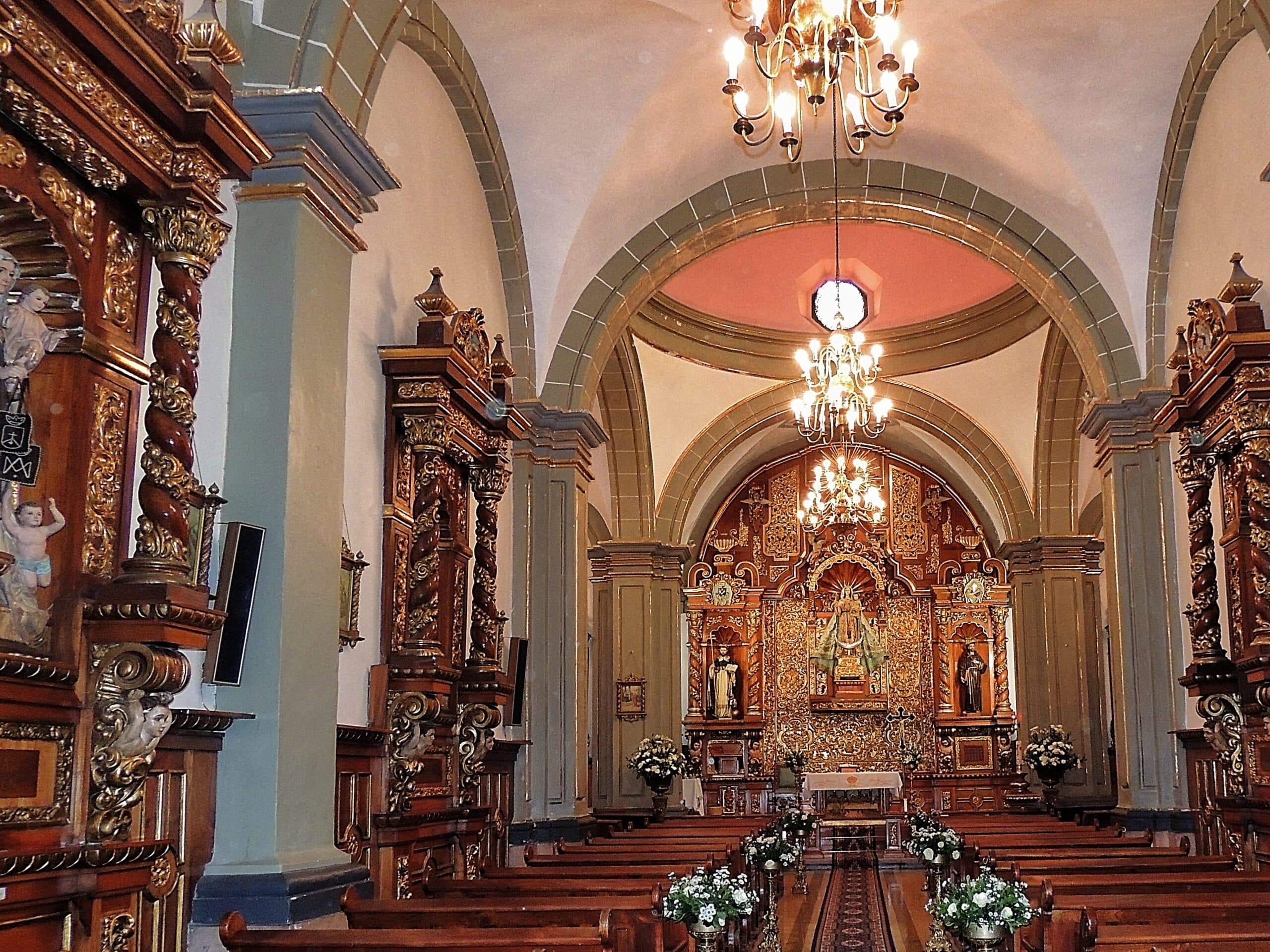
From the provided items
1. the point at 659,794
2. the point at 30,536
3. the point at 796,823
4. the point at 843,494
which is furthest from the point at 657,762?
the point at 30,536

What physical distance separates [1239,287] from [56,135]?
591 cm

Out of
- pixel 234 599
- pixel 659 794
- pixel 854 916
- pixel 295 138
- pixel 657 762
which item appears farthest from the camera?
pixel 659 794

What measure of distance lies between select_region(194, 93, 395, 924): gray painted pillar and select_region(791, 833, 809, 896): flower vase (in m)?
7.23

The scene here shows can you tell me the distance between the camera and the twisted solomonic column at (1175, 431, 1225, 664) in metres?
8.09

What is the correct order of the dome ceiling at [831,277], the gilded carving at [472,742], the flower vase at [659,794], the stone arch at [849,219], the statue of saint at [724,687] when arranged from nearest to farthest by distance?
the gilded carving at [472,742]
the stone arch at [849,219]
the flower vase at [659,794]
the dome ceiling at [831,277]
the statue of saint at [724,687]

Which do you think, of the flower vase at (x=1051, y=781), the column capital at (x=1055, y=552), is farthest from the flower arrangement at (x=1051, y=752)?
the column capital at (x=1055, y=552)

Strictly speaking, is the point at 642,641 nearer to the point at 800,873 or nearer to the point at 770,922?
the point at 800,873

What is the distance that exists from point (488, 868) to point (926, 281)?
380 inches

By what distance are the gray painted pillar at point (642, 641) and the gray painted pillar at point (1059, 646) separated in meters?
3.96

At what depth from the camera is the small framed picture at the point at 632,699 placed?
15469 mm

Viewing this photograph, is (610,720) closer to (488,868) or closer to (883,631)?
(883,631)

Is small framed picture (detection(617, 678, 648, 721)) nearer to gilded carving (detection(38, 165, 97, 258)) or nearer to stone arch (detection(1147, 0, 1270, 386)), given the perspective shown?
stone arch (detection(1147, 0, 1270, 386))

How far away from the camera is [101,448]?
14.2 feet

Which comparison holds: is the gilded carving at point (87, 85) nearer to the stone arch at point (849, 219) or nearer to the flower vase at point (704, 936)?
the flower vase at point (704, 936)
